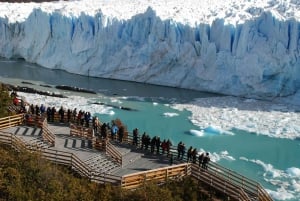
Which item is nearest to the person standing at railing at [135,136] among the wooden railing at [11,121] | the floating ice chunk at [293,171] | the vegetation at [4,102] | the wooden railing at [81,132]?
the wooden railing at [81,132]

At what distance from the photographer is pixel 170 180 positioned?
8.91m

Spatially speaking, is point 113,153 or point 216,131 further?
point 216,131

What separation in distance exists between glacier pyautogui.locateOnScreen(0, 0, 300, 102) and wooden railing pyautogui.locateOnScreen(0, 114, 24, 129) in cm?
1281

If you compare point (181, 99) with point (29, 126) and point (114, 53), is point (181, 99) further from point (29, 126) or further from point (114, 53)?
point (29, 126)

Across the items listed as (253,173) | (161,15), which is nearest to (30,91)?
(161,15)

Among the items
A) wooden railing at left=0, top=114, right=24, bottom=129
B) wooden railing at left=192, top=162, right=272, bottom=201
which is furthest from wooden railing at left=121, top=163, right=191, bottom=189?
wooden railing at left=0, top=114, right=24, bottom=129

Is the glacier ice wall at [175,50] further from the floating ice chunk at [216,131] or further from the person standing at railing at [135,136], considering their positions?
the person standing at railing at [135,136]

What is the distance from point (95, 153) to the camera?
10.0 meters

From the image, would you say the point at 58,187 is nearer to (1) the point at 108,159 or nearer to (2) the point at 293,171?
(1) the point at 108,159

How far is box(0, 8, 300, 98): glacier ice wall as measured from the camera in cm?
2150

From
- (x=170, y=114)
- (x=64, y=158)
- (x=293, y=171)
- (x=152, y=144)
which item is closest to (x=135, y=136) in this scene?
(x=152, y=144)

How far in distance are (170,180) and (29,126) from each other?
4208mm

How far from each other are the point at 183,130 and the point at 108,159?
7396mm

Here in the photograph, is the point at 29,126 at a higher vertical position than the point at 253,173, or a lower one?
higher
